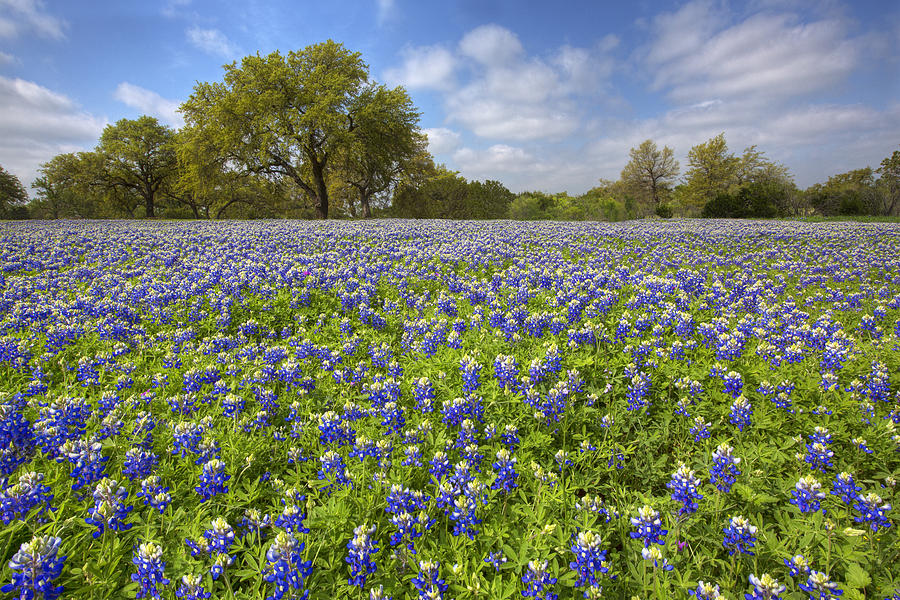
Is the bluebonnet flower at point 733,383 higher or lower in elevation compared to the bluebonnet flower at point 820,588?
higher

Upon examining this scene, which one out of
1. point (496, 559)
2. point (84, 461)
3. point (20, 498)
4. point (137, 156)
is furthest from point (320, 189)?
point (496, 559)

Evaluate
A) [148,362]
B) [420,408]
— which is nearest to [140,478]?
[420,408]

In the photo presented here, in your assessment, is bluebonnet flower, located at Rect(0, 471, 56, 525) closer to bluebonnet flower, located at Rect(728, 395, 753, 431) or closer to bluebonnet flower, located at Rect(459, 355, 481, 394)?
bluebonnet flower, located at Rect(459, 355, 481, 394)

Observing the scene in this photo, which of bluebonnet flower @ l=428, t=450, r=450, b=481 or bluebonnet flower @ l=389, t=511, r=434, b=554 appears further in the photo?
bluebonnet flower @ l=428, t=450, r=450, b=481

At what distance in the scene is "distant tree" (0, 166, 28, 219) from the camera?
5119 centimetres

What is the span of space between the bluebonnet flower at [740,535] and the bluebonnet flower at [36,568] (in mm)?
3394

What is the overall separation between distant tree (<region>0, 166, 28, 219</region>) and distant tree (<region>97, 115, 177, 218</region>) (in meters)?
15.1

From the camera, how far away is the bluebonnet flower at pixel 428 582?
74.0 inches

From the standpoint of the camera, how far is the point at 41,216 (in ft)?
239

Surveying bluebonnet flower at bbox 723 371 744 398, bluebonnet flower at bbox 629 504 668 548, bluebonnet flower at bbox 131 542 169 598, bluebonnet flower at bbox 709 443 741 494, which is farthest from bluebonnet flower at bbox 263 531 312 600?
bluebonnet flower at bbox 723 371 744 398

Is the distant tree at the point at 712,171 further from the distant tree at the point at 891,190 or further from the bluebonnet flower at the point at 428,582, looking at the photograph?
the bluebonnet flower at the point at 428,582

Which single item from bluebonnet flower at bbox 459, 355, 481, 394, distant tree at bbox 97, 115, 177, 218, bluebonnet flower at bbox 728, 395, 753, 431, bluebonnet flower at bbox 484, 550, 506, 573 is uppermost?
distant tree at bbox 97, 115, 177, 218

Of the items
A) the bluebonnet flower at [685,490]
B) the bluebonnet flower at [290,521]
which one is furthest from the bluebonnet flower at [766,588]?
the bluebonnet flower at [290,521]

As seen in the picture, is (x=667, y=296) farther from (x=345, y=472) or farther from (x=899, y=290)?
(x=345, y=472)
